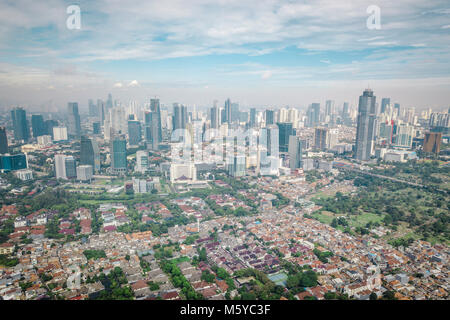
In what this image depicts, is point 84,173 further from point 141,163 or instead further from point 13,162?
point 13,162

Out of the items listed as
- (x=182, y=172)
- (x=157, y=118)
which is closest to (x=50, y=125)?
(x=157, y=118)

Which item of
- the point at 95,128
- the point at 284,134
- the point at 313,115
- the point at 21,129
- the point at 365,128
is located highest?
the point at 313,115

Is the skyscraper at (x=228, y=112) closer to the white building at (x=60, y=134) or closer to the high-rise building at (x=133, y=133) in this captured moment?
the high-rise building at (x=133, y=133)

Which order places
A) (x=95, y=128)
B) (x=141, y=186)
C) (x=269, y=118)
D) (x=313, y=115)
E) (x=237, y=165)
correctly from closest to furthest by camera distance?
1. (x=141, y=186)
2. (x=237, y=165)
3. (x=269, y=118)
4. (x=95, y=128)
5. (x=313, y=115)

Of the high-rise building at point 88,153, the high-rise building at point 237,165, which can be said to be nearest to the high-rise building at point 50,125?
the high-rise building at point 88,153

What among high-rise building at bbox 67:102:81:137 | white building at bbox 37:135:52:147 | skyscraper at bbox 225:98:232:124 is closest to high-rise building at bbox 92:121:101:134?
high-rise building at bbox 67:102:81:137

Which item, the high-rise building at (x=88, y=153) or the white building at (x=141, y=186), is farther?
the high-rise building at (x=88, y=153)
